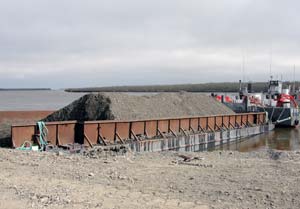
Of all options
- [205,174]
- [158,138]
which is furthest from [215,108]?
[205,174]

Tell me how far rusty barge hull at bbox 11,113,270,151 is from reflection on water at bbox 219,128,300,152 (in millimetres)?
1529

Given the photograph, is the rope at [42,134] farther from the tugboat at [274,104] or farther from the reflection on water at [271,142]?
the tugboat at [274,104]

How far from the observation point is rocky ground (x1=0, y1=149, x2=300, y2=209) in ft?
25.1

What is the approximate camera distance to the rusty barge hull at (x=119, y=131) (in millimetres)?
Result: 18781

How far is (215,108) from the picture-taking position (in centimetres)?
3722

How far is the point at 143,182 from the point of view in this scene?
9.27 metres

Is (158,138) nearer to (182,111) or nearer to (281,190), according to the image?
(182,111)

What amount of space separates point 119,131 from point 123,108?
4484 millimetres

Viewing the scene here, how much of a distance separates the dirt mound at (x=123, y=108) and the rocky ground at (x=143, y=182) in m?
13.0

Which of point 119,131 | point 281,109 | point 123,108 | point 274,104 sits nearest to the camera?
point 119,131

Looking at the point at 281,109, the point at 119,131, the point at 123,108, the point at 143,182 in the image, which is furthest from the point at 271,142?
the point at 143,182

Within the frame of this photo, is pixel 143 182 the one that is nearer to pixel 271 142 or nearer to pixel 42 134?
pixel 42 134

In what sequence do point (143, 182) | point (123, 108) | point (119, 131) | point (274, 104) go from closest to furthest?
point (143, 182)
point (119, 131)
point (123, 108)
point (274, 104)

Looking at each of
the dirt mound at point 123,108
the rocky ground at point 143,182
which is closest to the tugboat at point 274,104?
the dirt mound at point 123,108
